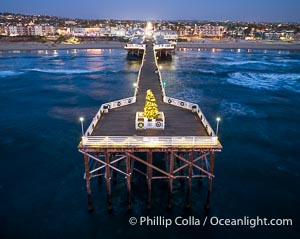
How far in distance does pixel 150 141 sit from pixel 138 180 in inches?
419

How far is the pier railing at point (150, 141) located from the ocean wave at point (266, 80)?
6032 centimetres

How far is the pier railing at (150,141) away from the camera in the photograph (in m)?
25.0

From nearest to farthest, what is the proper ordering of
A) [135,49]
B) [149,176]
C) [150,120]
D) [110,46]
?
[149,176] < [150,120] < [135,49] < [110,46]

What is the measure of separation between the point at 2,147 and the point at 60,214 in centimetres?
1955

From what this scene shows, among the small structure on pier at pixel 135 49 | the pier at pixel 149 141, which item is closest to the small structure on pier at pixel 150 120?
the pier at pixel 149 141

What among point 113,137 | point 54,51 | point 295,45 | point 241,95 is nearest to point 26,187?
A: point 113,137

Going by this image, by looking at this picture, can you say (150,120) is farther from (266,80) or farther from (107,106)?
(266,80)

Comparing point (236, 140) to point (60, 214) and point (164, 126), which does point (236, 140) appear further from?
point (60, 214)

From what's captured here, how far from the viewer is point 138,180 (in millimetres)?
34188

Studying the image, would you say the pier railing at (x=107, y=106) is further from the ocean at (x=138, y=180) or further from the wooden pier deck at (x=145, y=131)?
the ocean at (x=138, y=180)

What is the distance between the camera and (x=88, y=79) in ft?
285

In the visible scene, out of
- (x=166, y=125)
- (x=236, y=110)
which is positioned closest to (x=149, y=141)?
(x=166, y=125)

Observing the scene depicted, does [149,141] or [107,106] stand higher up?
[107,106]

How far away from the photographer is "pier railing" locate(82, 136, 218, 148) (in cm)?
2495
